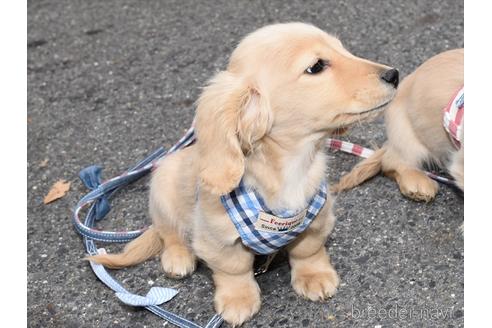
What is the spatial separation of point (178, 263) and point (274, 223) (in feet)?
1.94

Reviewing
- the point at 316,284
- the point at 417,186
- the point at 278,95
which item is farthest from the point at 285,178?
the point at 417,186

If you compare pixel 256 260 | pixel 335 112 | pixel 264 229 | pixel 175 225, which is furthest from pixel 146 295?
pixel 335 112

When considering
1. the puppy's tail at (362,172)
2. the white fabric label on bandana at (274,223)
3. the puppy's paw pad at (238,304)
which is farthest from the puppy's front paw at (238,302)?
the puppy's tail at (362,172)

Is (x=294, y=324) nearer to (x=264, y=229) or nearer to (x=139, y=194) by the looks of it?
(x=264, y=229)

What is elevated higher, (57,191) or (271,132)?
(271,132)

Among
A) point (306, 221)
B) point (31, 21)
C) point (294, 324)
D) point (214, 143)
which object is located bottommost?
point (31, 21)

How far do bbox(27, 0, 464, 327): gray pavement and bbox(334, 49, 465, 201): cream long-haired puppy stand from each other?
76 millimetres

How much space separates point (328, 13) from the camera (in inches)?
178

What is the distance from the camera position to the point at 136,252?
109 inches

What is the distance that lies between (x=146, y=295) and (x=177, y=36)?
2452 mm

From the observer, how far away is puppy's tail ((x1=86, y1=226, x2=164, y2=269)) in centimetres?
272

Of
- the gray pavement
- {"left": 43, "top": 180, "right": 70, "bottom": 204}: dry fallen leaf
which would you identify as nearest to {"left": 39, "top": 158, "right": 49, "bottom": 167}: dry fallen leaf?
the gray pavement

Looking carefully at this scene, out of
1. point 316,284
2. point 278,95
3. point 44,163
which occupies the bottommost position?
point 44,163

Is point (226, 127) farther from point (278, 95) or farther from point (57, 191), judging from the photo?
point (57, 191)
